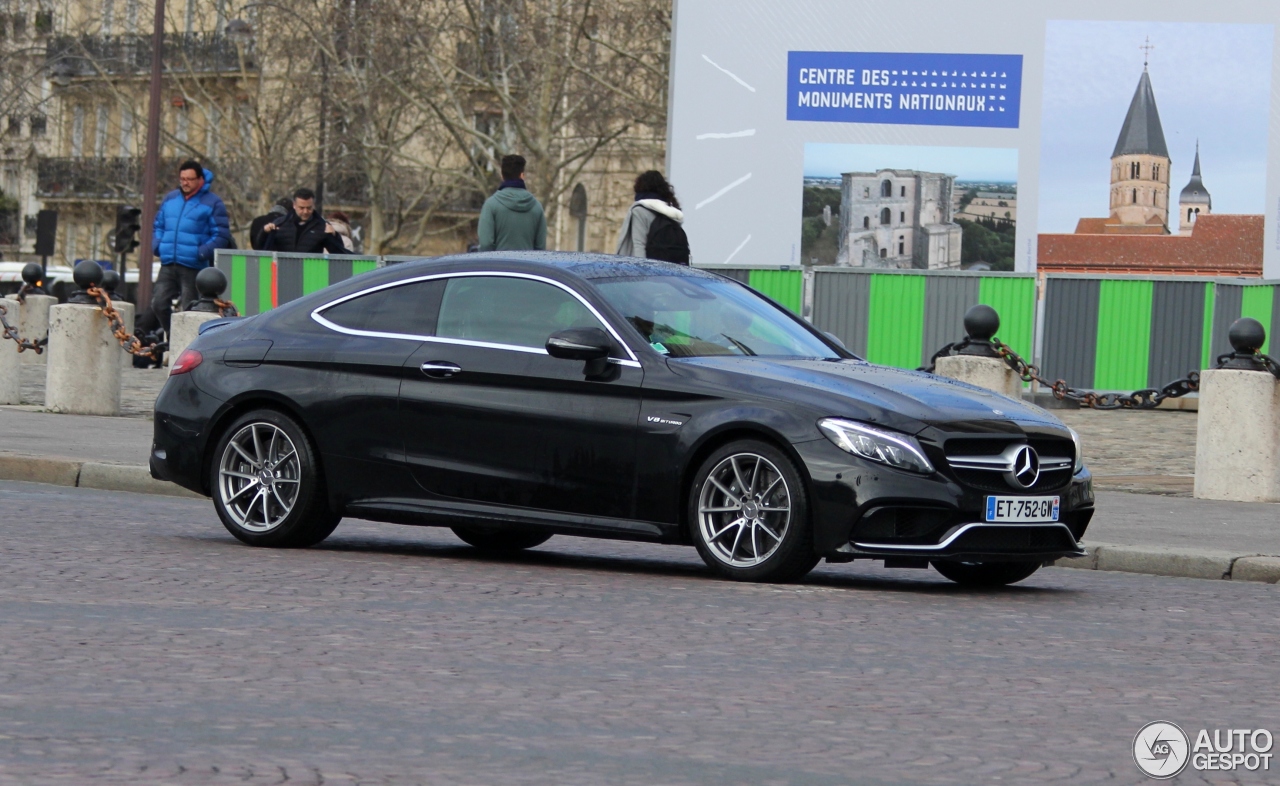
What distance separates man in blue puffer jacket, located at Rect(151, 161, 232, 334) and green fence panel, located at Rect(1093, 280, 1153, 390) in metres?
9.49

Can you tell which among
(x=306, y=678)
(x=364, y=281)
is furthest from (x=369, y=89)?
(x=306, y=678)

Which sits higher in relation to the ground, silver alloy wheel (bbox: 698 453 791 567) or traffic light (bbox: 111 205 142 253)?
traffic light (bbox: 111 205 142 253)

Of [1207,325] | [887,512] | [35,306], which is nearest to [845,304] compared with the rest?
[1207,325]

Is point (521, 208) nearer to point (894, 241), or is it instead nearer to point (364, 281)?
point (364, 281)

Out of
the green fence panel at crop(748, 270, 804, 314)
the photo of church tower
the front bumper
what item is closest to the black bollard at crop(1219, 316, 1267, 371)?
the front bumper

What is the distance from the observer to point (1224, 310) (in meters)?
24.6

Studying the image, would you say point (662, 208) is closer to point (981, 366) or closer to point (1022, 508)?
point (981, 366)

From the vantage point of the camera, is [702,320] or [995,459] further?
[702,320]

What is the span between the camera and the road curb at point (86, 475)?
14141 mm

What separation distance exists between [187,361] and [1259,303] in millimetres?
16017

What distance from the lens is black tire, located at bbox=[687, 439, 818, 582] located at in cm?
939

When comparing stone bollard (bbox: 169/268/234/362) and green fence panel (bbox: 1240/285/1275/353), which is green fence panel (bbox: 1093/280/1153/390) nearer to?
green fence panel (bbox: 1240/285/1275/353)

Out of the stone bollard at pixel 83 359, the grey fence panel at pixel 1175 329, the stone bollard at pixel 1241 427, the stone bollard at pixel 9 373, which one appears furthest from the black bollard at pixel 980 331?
the grey fence panel at pixel 1175 329

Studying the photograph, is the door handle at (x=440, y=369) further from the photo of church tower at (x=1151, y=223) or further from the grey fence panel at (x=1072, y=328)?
the photo of church tower at (x=1151, y=223)
